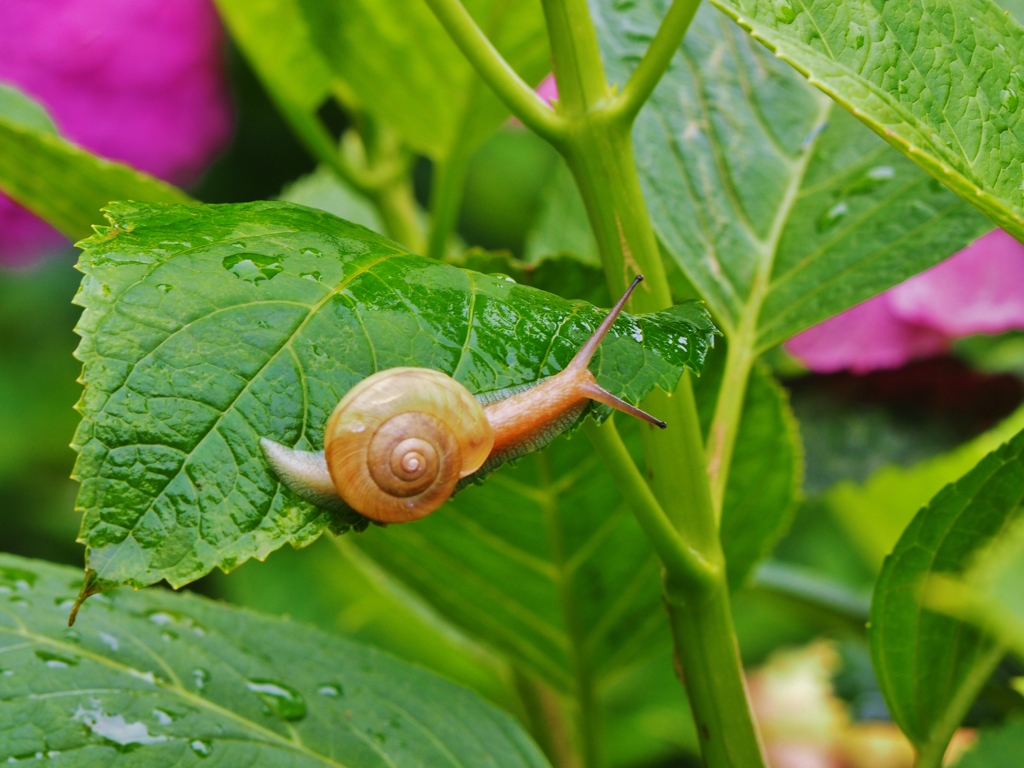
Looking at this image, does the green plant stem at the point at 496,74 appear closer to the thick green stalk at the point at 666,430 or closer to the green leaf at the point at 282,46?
the thick green stalk at the point at 666,430

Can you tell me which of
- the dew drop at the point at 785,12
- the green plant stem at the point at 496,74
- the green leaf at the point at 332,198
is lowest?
the green plant stem at the point at 496,74

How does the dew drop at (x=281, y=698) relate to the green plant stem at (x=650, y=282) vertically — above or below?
below

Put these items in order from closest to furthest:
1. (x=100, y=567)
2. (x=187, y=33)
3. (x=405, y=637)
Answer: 1. (x=100, y=567)
2. (x=405, y=637)
3. (x=187, y=33)

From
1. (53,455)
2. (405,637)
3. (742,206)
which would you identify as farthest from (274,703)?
(53,455)

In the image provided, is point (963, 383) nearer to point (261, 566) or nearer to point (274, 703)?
point (274, 703)

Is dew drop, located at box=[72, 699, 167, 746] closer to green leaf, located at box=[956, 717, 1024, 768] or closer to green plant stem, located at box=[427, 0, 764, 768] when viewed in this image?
green plant stem, located at box=[427, 0, 764, 768]

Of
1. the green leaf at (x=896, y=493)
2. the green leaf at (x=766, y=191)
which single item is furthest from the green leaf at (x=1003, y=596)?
the green leaf at (x=896, y=493)
